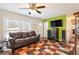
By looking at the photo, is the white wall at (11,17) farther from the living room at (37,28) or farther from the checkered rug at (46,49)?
the checkered rug at (46,49)

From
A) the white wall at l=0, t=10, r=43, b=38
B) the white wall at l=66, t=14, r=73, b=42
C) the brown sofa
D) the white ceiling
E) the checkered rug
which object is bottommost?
the checkered rug

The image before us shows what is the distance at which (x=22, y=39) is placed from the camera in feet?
5.75

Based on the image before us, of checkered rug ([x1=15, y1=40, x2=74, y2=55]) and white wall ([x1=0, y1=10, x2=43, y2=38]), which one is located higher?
white wall ([x1=0, y1=10, x2=43, y2=38])

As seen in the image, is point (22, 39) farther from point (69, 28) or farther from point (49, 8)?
point (69, 28)

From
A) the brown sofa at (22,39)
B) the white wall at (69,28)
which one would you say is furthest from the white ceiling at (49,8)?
the brown sofa at (22,39)

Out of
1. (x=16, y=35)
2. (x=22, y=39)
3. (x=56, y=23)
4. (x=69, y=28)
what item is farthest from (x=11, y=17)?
(x=69, y=28)

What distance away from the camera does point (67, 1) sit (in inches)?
60.7

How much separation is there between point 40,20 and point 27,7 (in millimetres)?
374

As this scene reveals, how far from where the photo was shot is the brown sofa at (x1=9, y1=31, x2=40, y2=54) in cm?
163

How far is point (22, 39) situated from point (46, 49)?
50 cm

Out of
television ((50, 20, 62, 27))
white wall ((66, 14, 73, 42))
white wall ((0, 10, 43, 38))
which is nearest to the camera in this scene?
white wall ((0, 10, 43, 38))

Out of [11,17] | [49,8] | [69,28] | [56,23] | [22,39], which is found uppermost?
[49,8]

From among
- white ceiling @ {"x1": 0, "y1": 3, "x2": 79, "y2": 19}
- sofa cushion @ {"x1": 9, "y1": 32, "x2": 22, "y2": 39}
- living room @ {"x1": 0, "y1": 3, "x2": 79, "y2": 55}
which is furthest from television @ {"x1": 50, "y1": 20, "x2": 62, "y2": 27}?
sofa cushion @ {"x1": 9, "y1": 32, "x2": 22, "y2": 39}

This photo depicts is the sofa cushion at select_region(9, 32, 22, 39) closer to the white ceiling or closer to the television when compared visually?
the white ceiling
